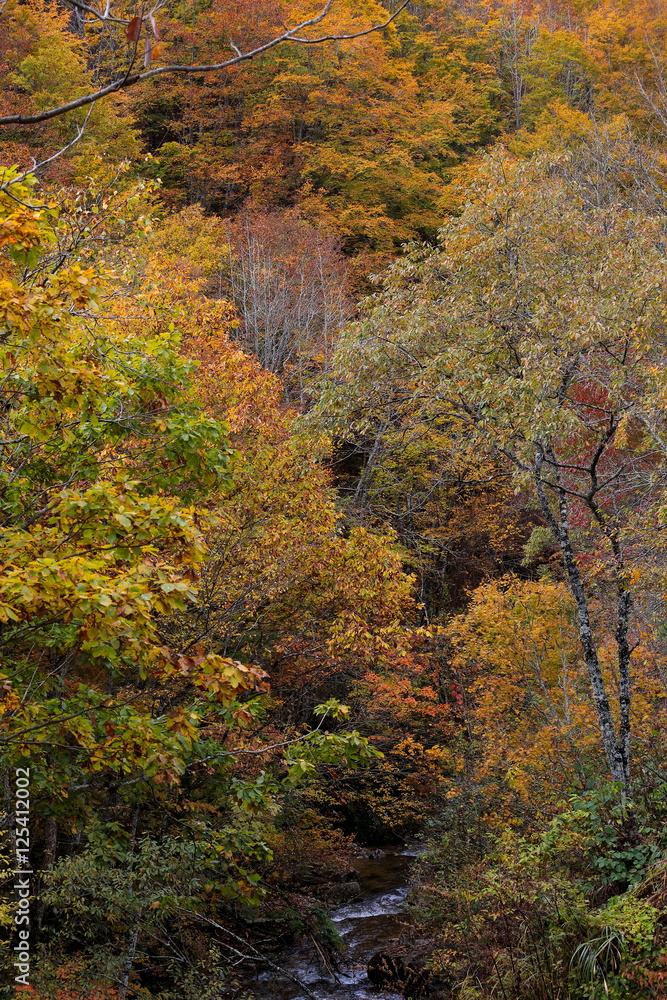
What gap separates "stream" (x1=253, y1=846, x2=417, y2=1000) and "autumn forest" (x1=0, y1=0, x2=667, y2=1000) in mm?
53

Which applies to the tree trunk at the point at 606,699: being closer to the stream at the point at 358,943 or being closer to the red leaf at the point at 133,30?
the stream at the point at 358,943

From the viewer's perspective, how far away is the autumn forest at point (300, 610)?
4527 millimetres

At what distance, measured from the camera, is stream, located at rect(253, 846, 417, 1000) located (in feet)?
31.7

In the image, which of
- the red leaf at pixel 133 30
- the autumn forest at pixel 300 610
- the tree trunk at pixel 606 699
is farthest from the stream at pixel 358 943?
the red leaf at pixel 133 30

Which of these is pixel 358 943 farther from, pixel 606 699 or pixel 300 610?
pixel 606 699

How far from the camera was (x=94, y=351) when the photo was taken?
5027mm

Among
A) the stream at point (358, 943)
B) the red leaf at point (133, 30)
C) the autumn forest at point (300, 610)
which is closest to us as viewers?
the red leaf at point (133, 30)

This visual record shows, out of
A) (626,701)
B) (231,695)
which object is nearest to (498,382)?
(626,701)

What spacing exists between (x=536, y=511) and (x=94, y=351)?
18.1 m

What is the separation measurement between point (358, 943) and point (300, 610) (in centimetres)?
523

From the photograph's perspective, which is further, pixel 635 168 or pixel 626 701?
pixel 635 168

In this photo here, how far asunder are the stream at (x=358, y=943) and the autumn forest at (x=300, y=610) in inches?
2.1

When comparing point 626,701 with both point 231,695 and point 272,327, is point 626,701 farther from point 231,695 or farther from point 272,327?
point 272,327

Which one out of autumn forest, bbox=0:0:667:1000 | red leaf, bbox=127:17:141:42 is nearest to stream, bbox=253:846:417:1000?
autumn forest, bbox=0:0:667:1000
